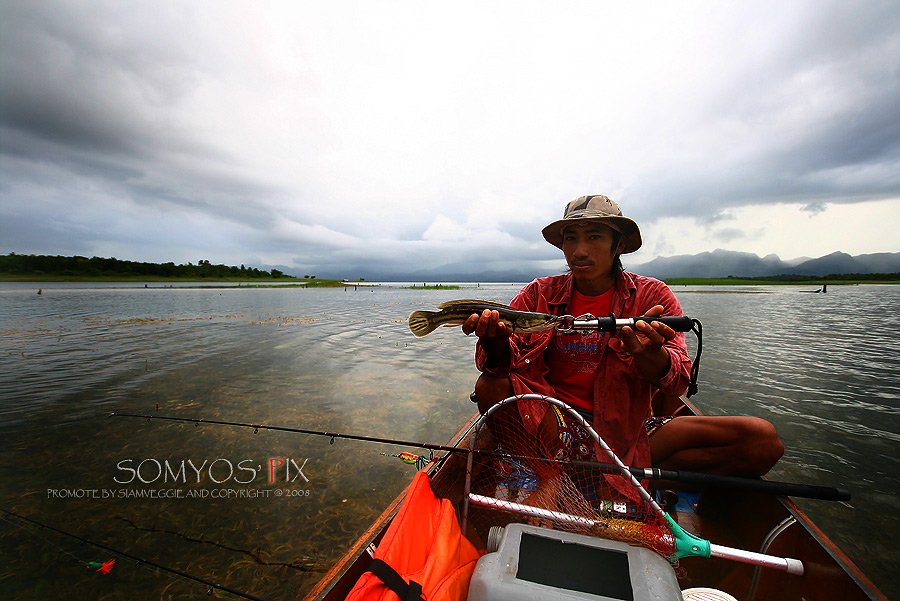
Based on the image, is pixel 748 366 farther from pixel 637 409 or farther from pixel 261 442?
pixel 261 442

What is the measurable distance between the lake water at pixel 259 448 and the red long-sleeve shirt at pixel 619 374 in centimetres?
304

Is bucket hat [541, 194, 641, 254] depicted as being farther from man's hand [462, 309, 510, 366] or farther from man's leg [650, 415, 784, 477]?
man's leg [650, 415, 784, 477]

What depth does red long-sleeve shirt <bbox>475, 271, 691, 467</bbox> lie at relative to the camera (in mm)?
3082

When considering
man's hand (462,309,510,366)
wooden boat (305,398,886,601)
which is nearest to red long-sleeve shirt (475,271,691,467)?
man's hand (462,309,510,366)

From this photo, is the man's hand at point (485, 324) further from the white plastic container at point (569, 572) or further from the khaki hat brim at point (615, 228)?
the white plastic container at point (569, 572)

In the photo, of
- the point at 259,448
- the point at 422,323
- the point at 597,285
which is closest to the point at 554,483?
the point at 422,323

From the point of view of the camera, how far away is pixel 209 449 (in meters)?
5.98

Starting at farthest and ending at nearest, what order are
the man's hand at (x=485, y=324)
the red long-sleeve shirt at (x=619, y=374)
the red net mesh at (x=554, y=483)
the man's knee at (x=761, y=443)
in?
the man's hand at (x=485, y=324) → the red long-sleeve shirt at (x=619, y=374) → the man's knee at (x=761, y=443) → the red net mesh at (x=554, y=483)

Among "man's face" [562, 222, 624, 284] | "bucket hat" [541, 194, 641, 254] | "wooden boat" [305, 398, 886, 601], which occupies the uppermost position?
"bucket hat" [541, 194, 641, 254]

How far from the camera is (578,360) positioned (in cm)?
363

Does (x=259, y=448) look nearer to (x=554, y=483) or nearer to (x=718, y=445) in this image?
(x=554, y=483)

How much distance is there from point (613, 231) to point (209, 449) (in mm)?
7613

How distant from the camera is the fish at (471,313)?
328 centimetres

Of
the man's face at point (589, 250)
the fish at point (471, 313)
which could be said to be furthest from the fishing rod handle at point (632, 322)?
the man's face at point (589, 250)
